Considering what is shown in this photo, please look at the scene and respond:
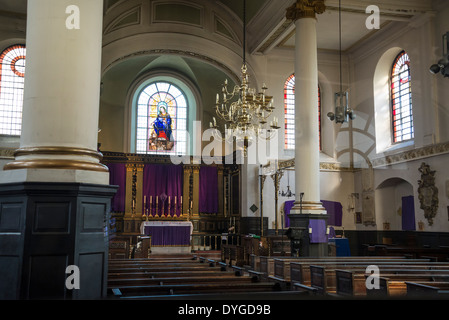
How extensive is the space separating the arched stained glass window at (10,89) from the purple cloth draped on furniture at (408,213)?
13703mm

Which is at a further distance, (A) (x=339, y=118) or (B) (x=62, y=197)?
(A) (x=339, y=118)

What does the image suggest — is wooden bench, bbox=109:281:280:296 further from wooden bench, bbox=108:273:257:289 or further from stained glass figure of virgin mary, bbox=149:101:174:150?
stained glass figure of virgin mary, bbox=149:101:174:150

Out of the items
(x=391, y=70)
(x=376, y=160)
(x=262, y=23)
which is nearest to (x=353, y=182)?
(x=376, y=160)

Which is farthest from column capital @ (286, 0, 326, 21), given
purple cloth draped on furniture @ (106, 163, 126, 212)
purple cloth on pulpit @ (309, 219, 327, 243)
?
purple cloth draped on furniture @ (106, 163, 126, 212)

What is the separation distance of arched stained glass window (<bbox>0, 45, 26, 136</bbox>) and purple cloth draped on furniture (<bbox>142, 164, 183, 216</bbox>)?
17.0ft

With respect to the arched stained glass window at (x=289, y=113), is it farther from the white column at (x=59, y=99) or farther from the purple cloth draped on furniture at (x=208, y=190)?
the white column at (x=59, y=99)

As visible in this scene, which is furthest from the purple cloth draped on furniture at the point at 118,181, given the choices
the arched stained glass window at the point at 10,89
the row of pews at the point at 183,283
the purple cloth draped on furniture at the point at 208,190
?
the row of pews at the point at 183,283

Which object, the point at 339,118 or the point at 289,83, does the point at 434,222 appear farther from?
the point at 289,83

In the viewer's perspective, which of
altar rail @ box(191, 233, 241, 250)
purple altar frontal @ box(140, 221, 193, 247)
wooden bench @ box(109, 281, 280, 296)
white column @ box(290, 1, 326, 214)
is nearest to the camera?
wooden bench @ box(109, 281, 280, 296)

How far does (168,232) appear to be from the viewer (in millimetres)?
16984

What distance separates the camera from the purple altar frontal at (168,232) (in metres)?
16.8

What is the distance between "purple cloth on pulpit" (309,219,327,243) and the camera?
34.5 feet
